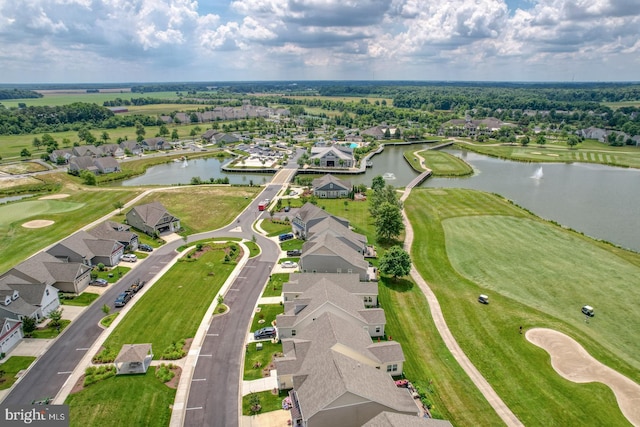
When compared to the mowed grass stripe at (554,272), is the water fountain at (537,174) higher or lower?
higher

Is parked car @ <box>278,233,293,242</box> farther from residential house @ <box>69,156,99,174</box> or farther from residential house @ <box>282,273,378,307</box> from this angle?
residential house @ <box>69,156,99,174</box>

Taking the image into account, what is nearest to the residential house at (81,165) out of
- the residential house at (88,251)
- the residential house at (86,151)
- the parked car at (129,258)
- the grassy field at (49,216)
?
the residential house at (86,151)

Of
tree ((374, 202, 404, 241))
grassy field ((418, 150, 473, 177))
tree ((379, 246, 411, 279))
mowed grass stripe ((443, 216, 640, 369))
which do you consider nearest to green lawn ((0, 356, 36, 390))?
tree ((379, 246, 411, 279))

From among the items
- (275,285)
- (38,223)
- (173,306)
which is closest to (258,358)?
(275,285)

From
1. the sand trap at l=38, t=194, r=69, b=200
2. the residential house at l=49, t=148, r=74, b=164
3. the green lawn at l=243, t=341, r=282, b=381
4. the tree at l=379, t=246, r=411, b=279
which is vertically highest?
the residential house at l=49, t=148, r=74, b=164

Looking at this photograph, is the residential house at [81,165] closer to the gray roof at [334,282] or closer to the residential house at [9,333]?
the residential house at [9,333]

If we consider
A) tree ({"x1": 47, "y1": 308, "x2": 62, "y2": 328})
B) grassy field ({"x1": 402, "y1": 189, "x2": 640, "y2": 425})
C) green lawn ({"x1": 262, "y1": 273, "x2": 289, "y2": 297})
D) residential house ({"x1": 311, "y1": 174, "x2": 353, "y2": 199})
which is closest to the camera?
grassy field ({"x1": 402, "y1": 189, "x2": 640, "y2": 425})
